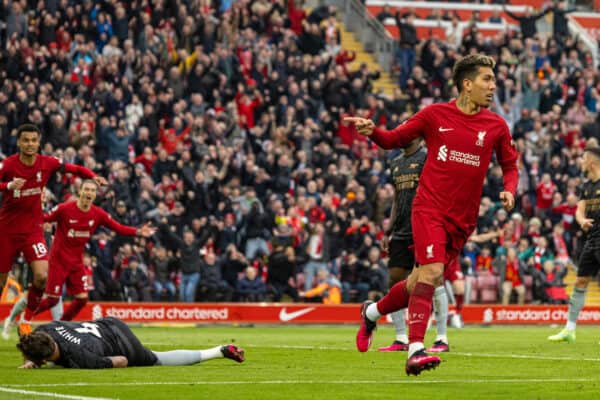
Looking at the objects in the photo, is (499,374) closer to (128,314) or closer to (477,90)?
(477,90)

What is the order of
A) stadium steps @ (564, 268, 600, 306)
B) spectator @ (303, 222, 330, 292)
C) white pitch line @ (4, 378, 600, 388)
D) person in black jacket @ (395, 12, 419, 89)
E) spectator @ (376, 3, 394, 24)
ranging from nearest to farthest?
white pitch line @ (4, 378, 600, 388)
spectator @ (303, 222, 330, 292)
stadium steps @ (564, 268, 600, 306)
person in black jacket @ (395, 12, 419, 89)
spectator @ (376, 3, 394, 24)

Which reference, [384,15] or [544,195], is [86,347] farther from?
[384,15]

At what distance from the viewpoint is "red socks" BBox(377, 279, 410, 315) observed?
1268 cm

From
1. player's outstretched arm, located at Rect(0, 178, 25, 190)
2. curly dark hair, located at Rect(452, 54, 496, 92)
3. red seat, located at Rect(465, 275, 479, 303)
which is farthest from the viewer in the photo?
red seat, located at Rect(465, 275, 479, 303)

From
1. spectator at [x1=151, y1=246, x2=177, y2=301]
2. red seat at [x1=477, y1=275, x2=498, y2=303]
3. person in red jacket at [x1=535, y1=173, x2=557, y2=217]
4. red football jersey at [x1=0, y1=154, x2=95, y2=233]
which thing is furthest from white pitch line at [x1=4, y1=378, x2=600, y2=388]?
person in red jacket at [x1=535, y1=173, x2=557, y2=217]

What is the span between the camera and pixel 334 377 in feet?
38.5

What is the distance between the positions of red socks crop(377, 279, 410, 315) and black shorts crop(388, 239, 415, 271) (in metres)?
3.28

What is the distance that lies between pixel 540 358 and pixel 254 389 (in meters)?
5.27

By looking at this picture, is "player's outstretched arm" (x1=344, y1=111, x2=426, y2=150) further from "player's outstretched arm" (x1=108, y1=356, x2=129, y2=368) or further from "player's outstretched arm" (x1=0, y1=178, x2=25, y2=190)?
"player's outstretched arm" (x1=0, y1=178, x2=25, y2=190)

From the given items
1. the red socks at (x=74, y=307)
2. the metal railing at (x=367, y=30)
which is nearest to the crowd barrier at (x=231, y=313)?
the red socks at (x=74, y=307)

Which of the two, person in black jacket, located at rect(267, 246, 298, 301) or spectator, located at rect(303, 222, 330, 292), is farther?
spectator, located at rect(303, 222, 330, 292)

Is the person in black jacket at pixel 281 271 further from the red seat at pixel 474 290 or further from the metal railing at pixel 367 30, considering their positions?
the metal railing at pixel 367 30

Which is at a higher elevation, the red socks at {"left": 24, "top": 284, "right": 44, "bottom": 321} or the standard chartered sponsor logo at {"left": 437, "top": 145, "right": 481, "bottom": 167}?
the standard chartered sponsor logo at {"left": 437, "top": 145, "right": 481, "bottom": 167}

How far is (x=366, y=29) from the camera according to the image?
1702 inches
